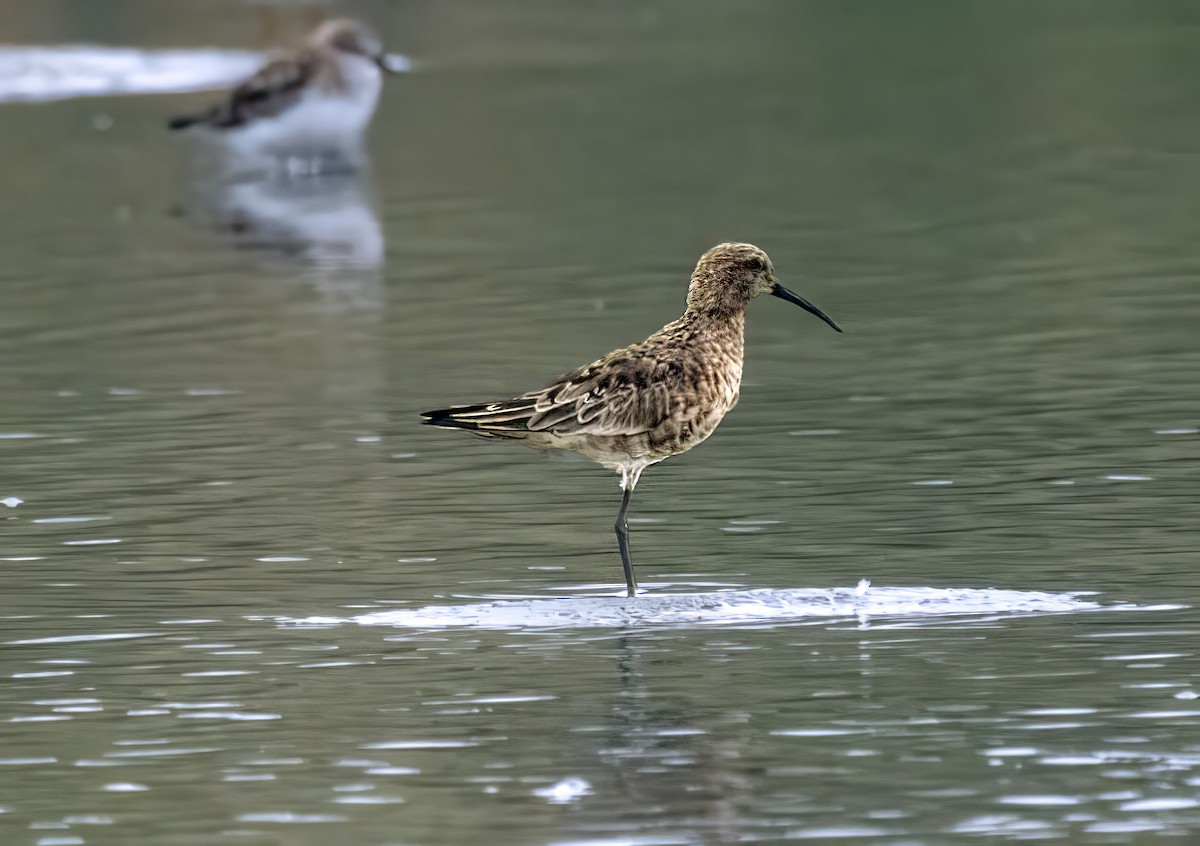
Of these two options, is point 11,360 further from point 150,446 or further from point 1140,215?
point 1140,215

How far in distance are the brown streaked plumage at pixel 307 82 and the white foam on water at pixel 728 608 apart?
754 inches

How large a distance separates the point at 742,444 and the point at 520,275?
704cm

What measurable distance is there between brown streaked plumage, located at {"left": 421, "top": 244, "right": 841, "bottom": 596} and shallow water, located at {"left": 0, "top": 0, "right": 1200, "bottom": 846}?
0.56m

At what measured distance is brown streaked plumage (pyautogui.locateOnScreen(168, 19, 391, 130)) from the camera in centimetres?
2900

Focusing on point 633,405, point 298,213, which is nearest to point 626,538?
point 633,405

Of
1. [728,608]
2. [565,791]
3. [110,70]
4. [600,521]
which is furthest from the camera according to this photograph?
[110,70]

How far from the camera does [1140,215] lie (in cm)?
2208

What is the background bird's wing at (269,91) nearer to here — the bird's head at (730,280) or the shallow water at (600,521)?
the shallow water at (600,521)

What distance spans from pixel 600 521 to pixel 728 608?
6.62 ft

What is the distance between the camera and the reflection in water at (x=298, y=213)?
23.0m

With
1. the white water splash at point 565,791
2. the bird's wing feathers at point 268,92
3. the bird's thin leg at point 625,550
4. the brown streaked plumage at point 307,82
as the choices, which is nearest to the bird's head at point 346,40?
the brown streaked plumage at point 307,82

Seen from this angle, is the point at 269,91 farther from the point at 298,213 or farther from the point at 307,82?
the point at 298,213

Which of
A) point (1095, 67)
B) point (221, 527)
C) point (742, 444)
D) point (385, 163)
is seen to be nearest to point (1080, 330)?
point (742, 444)

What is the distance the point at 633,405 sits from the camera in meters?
10.5
